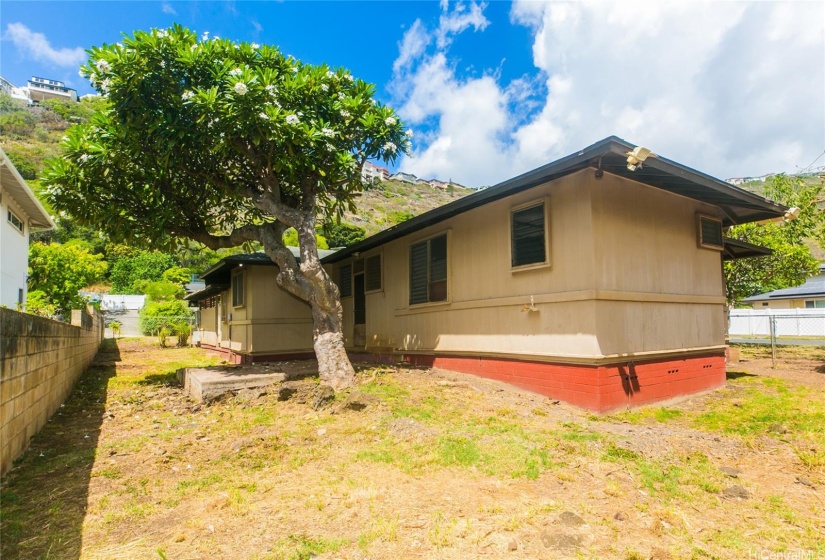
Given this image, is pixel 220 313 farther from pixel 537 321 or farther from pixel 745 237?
pixel 745 237

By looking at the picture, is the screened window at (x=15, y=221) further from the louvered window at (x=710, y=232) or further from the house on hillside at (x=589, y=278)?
the louvered window at (x=710, y=232)

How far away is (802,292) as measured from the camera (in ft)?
103

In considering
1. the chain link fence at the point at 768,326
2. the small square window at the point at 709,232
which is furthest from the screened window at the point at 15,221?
the chain link fence at the point at 768,326

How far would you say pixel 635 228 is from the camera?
7242 mm

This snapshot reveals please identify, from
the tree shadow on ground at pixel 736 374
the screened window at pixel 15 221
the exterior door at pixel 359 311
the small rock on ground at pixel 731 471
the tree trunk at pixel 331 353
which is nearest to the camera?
the small rock on ground at pixel 731 471

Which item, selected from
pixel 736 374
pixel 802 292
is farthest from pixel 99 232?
pixel 802 292

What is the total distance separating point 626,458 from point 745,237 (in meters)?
16.9

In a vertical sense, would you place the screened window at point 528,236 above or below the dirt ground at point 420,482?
above

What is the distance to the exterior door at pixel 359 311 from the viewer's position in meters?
12.8

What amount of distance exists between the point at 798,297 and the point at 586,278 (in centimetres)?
3442

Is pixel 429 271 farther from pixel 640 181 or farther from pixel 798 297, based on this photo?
pixel 798 297

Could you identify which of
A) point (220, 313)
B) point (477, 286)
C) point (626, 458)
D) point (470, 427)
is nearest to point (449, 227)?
point (477, 286)

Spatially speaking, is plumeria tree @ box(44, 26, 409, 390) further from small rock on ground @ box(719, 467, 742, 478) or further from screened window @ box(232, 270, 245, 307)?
small rock on ground @ box(719, 467, 742, 478)

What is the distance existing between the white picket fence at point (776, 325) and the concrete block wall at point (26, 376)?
30973mm
